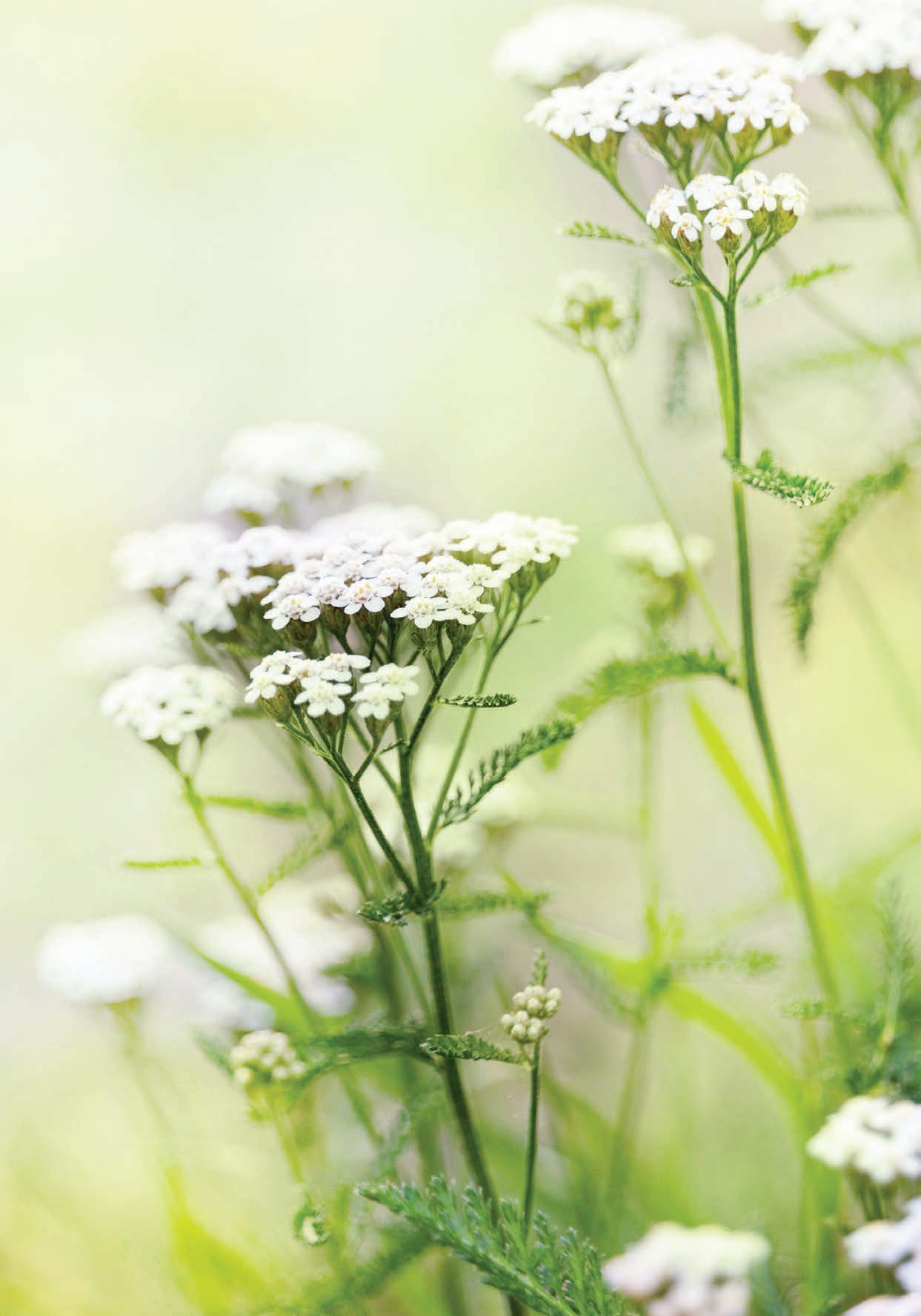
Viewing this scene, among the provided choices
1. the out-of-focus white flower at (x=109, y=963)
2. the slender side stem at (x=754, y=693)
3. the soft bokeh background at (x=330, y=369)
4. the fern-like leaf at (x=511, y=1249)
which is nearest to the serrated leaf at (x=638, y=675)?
the slender side stem at (x=754, y=693)

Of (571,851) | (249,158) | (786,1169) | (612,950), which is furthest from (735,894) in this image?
(249,158)

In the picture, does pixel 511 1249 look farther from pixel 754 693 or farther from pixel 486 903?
pixel 754 693

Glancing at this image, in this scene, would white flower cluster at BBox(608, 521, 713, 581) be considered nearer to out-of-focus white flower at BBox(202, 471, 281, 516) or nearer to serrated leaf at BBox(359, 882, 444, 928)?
out-of-focus white flower at BBox(202, 471, 281, 516)

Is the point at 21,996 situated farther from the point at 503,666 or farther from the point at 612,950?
the point at 612,950

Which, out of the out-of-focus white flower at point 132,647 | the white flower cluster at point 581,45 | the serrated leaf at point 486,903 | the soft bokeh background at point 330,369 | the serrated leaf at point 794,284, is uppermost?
the soft bokeh background at point 330,369

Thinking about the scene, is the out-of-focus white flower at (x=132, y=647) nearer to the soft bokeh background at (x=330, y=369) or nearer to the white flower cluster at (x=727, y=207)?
the white flower cluster at (x=727, y=207)
